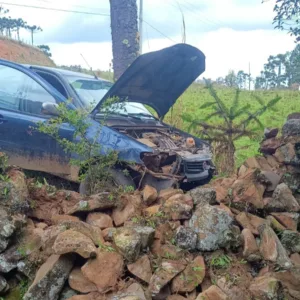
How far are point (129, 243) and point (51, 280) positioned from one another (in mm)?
637

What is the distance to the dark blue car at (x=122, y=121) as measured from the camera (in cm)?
488

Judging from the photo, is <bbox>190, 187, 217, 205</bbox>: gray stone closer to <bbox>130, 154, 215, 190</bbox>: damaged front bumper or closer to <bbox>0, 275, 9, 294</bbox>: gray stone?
<bbox>130, 154, 215, 190</bbox>: damaged front bumper

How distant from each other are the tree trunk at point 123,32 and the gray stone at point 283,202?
565 cm

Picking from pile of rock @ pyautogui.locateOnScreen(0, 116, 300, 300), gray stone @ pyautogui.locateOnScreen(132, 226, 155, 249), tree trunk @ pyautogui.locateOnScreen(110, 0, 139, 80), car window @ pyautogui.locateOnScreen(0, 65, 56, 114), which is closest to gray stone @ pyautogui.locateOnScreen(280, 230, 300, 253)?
pile of rock @ pyautogui.locateOnScreen(0, 116, 300, 300)

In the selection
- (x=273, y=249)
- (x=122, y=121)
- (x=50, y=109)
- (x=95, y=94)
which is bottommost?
(x=273, y=249)

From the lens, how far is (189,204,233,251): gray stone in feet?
11.0

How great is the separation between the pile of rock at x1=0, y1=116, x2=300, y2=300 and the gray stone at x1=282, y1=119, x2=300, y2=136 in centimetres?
32

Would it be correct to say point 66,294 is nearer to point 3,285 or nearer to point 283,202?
point 3,285

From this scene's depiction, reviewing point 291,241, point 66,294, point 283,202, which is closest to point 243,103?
point 283,202

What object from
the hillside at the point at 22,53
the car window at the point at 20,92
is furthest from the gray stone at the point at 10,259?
the hillside at the point at 22,53

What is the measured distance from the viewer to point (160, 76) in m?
5.71

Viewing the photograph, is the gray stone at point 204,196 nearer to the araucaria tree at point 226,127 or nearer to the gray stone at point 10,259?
the gray stone at point 10,259

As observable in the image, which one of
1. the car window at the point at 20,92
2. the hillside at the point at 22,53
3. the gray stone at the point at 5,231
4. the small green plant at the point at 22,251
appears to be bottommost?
the small green plant at the point at 22,251

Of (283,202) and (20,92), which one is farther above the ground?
(20,92)
